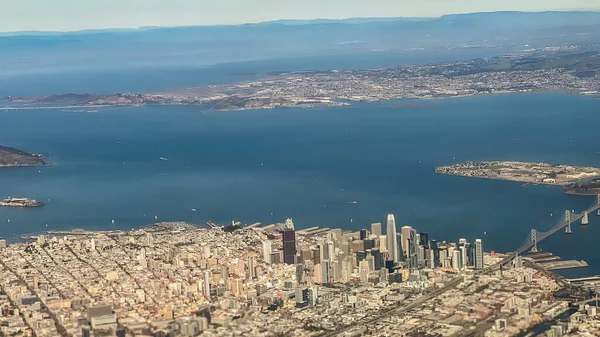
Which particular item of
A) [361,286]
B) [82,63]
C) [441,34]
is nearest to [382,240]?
[361,286]

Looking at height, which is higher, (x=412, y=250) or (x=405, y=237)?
(x=405, y=237)

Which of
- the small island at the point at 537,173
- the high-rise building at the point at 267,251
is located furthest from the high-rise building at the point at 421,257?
the small island at the point at 537,173

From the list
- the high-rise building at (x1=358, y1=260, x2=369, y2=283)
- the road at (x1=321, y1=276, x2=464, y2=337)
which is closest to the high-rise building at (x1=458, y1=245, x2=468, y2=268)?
the road at (x1=321, y1=276, x2=464, y2=337)

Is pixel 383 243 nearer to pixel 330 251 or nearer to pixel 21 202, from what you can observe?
pixel 330 251

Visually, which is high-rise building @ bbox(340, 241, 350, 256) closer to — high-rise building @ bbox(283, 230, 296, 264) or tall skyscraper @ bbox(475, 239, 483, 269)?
high-rise building @ bbox(283, 230, 296, 264)

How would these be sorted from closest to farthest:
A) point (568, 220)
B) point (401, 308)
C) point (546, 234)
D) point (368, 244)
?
point (401, 308), point (368, 244), point (546, 234), point (568, 220)

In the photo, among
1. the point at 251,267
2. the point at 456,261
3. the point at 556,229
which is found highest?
the point at 251,267

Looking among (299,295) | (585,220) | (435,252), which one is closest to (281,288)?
(299,295)
